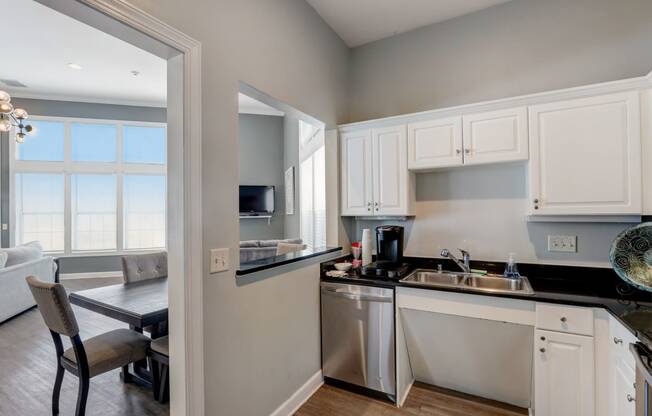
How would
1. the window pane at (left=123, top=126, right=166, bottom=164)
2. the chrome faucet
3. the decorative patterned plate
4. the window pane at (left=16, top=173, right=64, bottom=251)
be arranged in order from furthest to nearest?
the window pane at (left=123, top=126, right=166, bottom=164) → the window pane at (left=16, top=173, right=64, bottom=251) → the chrome faucet → the decorative patterned plate

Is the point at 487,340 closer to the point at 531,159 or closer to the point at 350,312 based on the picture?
the point at 350,312

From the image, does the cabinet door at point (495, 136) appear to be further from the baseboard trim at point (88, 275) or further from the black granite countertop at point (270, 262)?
the baseboard trim at point (88, 275)

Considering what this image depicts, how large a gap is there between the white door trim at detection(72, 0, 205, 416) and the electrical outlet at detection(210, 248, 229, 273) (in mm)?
93

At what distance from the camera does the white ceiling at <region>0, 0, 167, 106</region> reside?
3543 mm

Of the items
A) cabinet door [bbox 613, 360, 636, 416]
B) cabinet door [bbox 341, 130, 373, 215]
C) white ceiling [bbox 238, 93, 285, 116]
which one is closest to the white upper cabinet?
cabinet door [bbox 341, 130, 373, 215]

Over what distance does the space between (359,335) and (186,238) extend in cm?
147

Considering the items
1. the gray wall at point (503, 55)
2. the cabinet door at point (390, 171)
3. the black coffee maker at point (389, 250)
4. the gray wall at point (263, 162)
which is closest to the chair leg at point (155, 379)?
the black coffee maker at point (389, 250)

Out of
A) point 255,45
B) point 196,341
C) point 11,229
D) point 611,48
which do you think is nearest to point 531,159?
point 611,48

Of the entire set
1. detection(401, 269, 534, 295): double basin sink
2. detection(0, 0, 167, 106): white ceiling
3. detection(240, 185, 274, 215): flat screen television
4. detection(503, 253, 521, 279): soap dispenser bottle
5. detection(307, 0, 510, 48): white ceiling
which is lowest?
detection(401, 269, 534, 295): double basin sink

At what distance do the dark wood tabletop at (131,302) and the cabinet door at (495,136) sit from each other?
2353mm

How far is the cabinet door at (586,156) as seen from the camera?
1.79 m

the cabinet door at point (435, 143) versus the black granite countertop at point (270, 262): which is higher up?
the cabinet door at point (435, 143)

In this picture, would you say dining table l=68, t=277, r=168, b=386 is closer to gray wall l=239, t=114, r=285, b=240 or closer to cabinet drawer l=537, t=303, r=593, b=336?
cabinet drawer l=537, t=303, r=593, b=336

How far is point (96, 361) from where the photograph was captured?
1.93m
